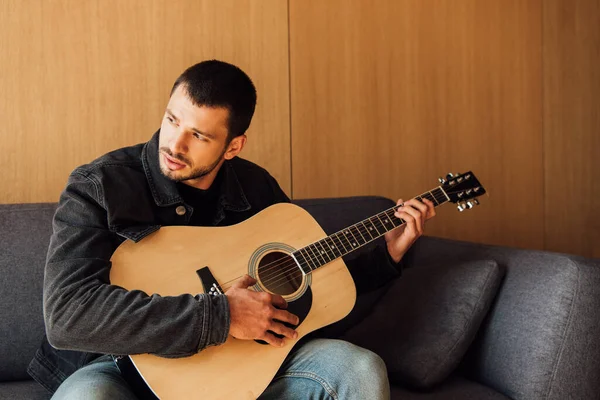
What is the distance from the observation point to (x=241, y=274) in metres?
1.54

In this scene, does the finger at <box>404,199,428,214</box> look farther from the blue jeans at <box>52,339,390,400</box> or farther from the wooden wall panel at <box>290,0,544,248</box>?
the wooden wall panel at <box>290,0,544,248</box>

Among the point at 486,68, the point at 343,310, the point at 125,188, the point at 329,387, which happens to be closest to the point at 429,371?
the point at 343,310

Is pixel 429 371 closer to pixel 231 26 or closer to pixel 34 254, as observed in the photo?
pixel 34 254

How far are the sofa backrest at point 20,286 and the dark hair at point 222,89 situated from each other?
623 millimetres

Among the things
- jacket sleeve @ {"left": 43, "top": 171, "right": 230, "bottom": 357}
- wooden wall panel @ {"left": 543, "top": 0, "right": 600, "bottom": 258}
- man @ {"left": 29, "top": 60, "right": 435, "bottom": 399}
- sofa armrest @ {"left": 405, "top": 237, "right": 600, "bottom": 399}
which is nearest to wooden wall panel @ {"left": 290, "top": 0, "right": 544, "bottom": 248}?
wooden wall panel @ {"left": 543, "top": 0, "right": 600, "bottom": 258}

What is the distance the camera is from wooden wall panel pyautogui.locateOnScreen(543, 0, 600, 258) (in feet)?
10.3

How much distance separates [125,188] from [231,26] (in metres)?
1.08

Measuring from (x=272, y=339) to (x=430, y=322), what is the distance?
556 mm

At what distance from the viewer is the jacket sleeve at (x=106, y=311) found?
1.35 m

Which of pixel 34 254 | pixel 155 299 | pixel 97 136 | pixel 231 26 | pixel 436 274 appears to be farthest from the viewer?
pixel 231 26

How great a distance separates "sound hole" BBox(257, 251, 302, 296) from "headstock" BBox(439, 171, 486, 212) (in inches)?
21.2

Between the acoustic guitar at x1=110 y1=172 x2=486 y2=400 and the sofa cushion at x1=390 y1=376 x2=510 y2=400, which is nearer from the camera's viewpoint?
the acoustic guitar at x1=110 y1=172 x2=486 y2=400

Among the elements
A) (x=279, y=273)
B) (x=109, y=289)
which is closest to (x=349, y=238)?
(x=279, y=273)

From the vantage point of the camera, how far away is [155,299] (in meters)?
1.38
